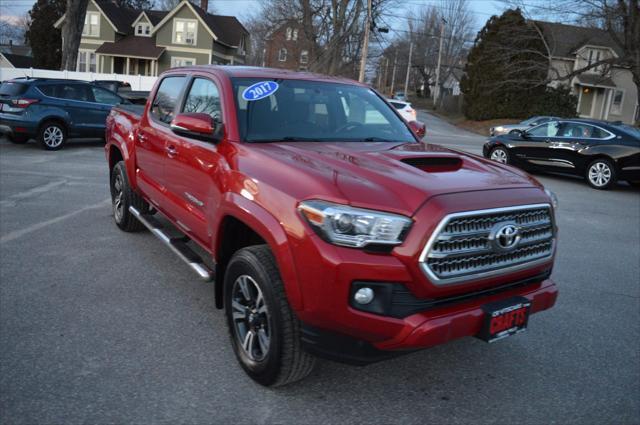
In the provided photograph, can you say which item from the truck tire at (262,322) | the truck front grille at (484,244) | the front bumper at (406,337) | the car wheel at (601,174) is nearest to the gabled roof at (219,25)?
the car wheel at (601,174)

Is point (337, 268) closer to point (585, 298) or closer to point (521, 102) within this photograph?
point (585, 298)

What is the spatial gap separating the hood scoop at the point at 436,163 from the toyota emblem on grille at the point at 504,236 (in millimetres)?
522

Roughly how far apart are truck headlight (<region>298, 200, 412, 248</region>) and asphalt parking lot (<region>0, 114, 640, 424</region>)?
104cm

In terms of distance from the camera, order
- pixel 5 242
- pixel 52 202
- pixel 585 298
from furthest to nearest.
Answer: pixel 52 202 < pixel 5 242 < pixel 585 298

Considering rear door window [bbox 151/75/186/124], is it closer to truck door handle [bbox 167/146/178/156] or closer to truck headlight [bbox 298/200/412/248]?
truck door handle [bbox 167/146/178/156]

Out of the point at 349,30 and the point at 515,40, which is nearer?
the point at 515,40

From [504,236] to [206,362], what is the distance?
2000 millimetres

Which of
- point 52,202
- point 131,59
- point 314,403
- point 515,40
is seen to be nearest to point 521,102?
point 515,40

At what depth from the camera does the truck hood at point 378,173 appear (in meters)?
2.85

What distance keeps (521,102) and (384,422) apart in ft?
134

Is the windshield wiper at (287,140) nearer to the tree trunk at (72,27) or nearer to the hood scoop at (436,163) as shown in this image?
the hood scoop at (436,163)

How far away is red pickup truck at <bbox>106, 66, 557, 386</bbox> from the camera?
2.76 m

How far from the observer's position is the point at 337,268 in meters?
2.71

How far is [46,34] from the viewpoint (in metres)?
50.9
